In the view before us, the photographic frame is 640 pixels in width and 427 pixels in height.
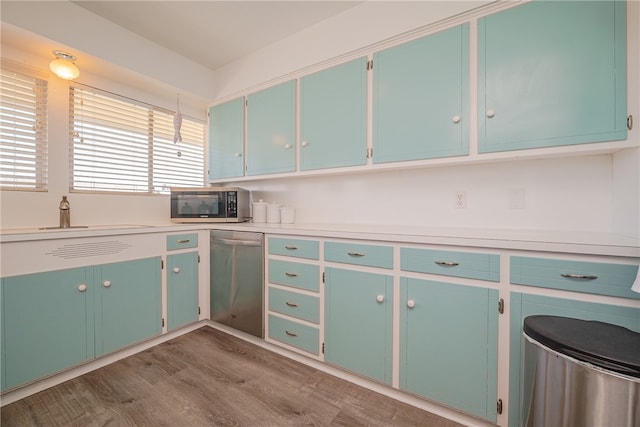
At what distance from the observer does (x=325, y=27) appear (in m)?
2.12

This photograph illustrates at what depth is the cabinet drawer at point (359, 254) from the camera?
1587 millimetres

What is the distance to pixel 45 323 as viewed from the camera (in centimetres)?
160

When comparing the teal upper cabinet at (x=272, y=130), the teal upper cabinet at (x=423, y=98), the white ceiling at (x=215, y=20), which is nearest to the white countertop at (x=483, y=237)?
the teal upper cabinet at (x=423, y=98)

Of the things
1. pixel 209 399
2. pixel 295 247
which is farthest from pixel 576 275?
pixel 209 399

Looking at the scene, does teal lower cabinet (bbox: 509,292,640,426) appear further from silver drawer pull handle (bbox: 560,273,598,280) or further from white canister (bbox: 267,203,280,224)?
white canister (bbox: 267,203,280,224)

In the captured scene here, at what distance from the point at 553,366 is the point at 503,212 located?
102cm

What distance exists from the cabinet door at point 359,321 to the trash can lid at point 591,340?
70 cm

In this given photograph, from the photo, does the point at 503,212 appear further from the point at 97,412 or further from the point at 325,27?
the point at 97,412

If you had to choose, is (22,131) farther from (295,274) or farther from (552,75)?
(552,75)

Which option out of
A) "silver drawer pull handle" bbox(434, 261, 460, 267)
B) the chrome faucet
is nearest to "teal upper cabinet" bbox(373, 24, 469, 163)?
"silver drawer pull handle" bbox(434, 261, 460, 267)

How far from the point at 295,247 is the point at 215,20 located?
190cm

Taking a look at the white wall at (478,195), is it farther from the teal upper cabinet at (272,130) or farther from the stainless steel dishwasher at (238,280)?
the stainless steel dishwasher at (238,280)

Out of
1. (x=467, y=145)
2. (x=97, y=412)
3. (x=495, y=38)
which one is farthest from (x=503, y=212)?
(x=97, y=412)

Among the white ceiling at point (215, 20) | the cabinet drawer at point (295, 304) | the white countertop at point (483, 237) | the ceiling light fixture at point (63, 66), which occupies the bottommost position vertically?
the cabinet drawer at point (295, 304)
